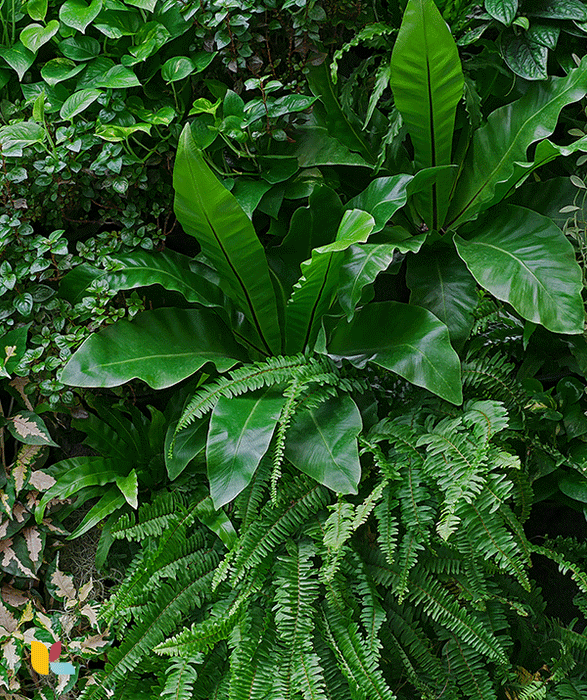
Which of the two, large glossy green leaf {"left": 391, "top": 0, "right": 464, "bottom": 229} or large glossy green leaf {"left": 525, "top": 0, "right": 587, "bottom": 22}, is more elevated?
large glossy green leaf {"left": 525, "top": 0, "right": 587, "bottom": 22}

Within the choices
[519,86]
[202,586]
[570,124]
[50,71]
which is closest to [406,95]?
[519,86]

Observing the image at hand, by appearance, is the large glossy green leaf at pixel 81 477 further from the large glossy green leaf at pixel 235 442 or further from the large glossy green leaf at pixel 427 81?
the large glossy green leaf at pixel 427 81

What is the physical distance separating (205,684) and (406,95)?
139 centimetres

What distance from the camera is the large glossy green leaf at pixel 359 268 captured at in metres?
1.26

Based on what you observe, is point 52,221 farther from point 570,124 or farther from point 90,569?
point 570,124

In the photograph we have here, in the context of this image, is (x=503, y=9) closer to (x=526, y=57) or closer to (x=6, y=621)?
(x=526, y=57)

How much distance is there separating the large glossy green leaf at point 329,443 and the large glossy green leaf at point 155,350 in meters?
0.24

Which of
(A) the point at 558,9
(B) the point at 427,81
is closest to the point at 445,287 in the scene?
(B) the point at 427,81

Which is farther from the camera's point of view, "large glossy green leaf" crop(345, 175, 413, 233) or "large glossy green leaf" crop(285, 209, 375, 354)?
"large glossy green leaf" crop(345, 175, 413, 233)

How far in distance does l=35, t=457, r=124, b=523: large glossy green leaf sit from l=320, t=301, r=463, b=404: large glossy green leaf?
0.66 metres

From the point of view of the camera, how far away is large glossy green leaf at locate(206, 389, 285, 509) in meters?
1.24

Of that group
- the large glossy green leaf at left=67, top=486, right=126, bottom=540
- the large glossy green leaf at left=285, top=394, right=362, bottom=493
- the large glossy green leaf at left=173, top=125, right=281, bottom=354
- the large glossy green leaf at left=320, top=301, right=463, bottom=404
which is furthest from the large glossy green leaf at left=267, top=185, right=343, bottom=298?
the large glossy green leaf at left=67, top=486, right=126, bottom=540

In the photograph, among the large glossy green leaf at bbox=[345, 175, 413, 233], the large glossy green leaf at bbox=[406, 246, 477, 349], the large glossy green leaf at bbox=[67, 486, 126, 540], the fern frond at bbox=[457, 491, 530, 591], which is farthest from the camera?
the large glossy green leaf at bbox=[67, 486, 126, 540]

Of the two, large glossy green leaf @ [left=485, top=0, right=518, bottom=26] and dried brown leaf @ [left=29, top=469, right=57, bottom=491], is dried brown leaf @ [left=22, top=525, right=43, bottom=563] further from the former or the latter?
large glossy green leaf @ [left=485, top=0, right=518, bottom=26]
